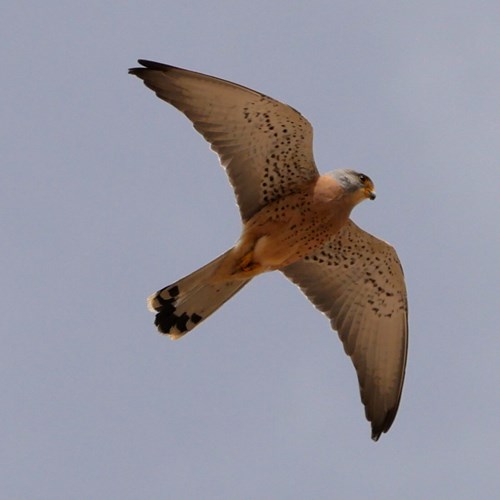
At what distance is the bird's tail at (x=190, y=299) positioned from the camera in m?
13.0

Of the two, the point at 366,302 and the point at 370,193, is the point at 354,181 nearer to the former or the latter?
the point at 370,193

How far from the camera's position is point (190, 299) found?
43.0 feet

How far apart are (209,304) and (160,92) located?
223 cm

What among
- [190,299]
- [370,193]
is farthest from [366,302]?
[190,299]

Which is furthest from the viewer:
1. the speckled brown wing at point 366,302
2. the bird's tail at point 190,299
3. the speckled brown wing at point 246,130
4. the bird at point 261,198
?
the speckled brown wing at point 366,302

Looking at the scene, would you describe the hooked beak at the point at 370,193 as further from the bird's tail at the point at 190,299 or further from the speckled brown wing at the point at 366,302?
the bird's tail at the point at 190,299

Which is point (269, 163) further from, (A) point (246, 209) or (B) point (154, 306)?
(B) point (154, 306)

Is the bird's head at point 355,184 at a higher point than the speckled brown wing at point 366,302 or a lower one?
higher

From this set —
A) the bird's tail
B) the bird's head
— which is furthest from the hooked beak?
the bird's tail

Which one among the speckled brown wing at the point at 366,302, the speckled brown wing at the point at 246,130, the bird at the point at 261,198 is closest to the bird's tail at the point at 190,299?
Answer: the bird at the point at 261,198

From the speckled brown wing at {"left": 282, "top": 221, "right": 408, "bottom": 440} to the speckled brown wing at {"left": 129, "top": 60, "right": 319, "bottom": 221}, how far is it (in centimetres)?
109

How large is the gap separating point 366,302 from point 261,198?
6.32ft

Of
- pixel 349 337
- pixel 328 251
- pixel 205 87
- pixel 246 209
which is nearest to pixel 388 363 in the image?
pixel 349 337

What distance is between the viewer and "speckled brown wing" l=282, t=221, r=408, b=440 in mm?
13953
